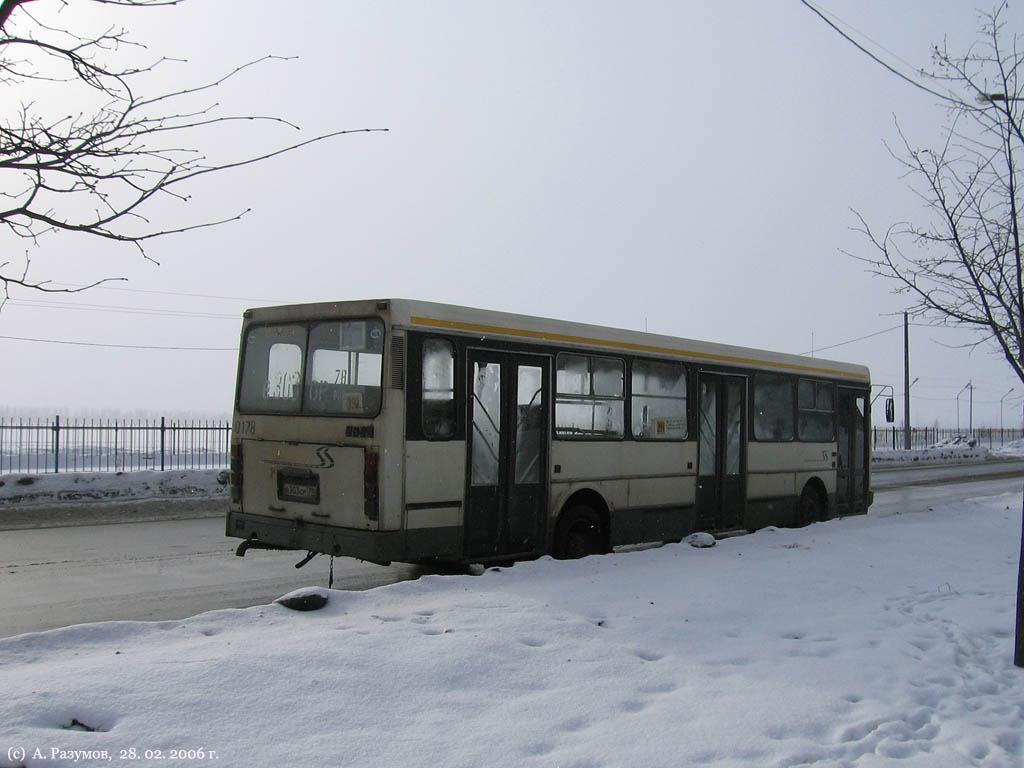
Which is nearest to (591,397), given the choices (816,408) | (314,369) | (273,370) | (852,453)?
(314,369)

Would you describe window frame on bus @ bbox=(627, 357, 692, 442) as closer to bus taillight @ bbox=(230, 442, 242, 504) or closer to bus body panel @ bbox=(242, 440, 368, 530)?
bus body panel @ bbox=(242, 440, 368, 530)

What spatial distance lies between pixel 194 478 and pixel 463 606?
48.7 feet

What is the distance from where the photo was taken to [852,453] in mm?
16500

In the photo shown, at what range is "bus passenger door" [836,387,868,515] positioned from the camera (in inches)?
635

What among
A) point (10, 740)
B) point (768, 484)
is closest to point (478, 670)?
point (10, 740)

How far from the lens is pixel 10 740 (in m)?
3.79

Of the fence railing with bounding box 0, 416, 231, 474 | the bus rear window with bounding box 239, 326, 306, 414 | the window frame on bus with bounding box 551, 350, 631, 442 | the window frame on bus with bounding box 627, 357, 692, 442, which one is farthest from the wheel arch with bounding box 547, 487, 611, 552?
the fence railing with bounding box 0, 416, 231, 474

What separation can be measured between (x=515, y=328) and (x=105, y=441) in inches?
716

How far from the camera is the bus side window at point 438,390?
8.73 meters

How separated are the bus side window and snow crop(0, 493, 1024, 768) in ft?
5.05

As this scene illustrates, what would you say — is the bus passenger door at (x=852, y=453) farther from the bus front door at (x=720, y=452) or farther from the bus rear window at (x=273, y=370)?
the bus rear window at (x=273, y=370)

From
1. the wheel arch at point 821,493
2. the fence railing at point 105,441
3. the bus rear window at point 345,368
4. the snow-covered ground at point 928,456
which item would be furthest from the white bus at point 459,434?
the snow-covered ground at point 928,456

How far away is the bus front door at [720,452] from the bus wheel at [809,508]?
6.39 feet

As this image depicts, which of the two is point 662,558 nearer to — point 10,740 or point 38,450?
point 10,740
